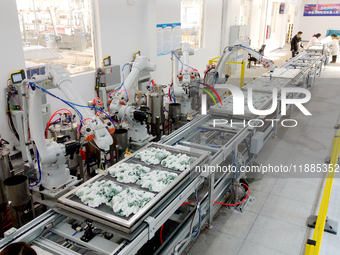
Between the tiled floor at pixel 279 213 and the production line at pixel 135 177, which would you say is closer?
the production line at pixel 135 177

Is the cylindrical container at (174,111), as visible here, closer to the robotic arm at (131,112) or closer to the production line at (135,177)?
the production line at (135,177)

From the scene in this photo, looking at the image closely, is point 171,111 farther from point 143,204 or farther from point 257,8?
point 257,8

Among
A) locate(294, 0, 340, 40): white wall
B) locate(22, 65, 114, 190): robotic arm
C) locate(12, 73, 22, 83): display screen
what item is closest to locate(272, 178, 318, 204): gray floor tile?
locate(22, 65, 114, 190): robotic arm

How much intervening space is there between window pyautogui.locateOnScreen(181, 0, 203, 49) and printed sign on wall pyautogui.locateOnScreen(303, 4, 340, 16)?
15553 millimetres

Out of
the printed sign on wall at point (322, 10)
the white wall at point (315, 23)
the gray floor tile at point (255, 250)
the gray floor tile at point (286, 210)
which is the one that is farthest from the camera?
the white wall at point (315, 23)

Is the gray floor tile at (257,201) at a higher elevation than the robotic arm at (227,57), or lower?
lower

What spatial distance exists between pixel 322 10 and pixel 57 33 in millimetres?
21011

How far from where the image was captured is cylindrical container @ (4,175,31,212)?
2.80 metres

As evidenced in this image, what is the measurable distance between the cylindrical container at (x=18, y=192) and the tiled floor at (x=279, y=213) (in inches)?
69.1

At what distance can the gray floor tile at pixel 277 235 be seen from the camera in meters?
3.14

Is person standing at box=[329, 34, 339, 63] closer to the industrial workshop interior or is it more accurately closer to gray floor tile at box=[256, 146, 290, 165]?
the industrial workshop interior

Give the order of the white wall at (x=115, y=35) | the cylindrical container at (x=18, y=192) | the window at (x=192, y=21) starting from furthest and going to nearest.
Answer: the window at (x=192, y=21) → the white wall at (x=115, y=35) → the cylindrical container at (x=18, y=192)

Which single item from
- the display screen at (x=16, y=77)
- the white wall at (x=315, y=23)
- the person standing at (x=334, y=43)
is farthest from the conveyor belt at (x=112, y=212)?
the white wall at (x=315, y=23)

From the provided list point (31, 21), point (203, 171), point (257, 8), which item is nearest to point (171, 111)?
point (203, 171)
